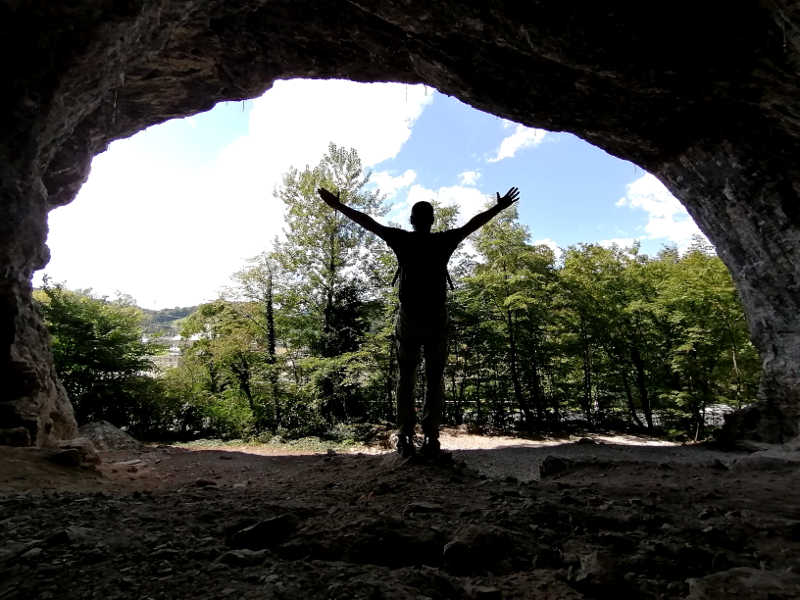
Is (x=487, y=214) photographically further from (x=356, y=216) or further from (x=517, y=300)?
(x=517, y=300)

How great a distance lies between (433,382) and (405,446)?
74 centimetres

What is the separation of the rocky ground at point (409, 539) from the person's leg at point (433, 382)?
1.61 feet

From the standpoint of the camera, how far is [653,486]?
3.38 m

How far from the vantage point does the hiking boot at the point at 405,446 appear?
3966 millimetres

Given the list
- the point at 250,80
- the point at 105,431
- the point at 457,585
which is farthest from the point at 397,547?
the point at 250,80

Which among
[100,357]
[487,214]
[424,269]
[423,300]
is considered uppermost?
[487,214]

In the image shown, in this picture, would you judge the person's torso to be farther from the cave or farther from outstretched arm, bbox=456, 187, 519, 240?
the cave

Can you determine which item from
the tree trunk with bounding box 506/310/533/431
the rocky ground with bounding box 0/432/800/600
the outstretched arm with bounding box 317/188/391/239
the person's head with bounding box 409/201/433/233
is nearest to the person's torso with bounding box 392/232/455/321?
the person's head with bounding box 409/201/433/233

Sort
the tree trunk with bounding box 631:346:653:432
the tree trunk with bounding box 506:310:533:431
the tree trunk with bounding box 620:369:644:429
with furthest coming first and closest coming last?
the tree trunk with bounding box 506:310:533:431, the tree trunk with bounding box 620:369:644:429, the tree trunk with bounding box 631:346:653:432

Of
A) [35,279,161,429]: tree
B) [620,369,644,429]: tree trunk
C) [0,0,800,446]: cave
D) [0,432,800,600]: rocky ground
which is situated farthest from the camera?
[620,369,644,429]: tree trunk

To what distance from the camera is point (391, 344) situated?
12891 mm

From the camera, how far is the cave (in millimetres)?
5602

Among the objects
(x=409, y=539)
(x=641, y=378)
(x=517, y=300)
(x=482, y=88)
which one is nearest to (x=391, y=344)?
(x=517, y=300)

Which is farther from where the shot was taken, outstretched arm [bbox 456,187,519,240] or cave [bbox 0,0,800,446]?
cave [bbox 0,0,800,446]
